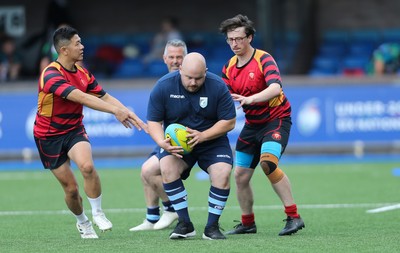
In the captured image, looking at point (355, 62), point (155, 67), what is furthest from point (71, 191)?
point (355, 62)

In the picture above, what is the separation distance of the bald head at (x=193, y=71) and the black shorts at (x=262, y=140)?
1026mm

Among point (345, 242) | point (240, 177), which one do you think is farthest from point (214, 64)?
point (345, 242)

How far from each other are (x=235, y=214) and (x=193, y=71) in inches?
128

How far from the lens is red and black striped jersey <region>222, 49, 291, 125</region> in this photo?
9742 millimetres

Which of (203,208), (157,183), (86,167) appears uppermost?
(86,167)

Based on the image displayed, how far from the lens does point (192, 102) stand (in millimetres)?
9367

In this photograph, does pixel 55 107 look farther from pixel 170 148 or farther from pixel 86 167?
pixel 170 148

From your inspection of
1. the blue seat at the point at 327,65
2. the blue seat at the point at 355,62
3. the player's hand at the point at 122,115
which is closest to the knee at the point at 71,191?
the player's hand at the point at 122,115

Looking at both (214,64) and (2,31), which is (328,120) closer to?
(214,64)

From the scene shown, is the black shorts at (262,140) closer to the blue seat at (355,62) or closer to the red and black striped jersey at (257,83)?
the red and black striped jersey at (257,83)

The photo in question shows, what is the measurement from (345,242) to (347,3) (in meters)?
16.4

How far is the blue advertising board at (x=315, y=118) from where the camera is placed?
1822 cm

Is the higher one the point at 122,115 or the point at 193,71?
the point at 193,71

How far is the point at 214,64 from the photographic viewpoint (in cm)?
2230
